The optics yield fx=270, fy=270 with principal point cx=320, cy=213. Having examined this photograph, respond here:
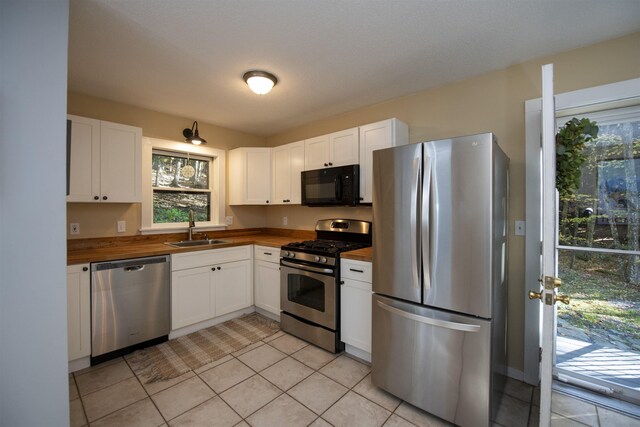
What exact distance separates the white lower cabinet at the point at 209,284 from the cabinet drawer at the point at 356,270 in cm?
139

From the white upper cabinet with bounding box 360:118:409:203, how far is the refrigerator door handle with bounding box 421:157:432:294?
93 centimetres

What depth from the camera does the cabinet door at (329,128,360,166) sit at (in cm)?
285

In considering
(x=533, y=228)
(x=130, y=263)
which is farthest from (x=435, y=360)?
(x=130, y=263)

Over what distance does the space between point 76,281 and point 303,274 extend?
1.86 metres

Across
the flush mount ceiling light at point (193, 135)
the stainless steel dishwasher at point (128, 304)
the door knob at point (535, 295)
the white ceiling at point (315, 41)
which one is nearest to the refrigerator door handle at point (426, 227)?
the door knob at point (535, 295)

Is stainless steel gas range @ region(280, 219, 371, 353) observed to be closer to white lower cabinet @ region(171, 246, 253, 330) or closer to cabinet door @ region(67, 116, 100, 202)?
white lower cabinet @ region(171, 246, 253, 330)

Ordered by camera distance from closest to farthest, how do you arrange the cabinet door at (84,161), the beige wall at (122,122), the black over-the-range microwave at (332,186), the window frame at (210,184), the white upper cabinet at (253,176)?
the cabinet door at (84,161) < the beige wall at (122,122) < the black over-the-range microwave at (332,186) < the window frame at (210,184) < the white upper cabinet at (253,176)

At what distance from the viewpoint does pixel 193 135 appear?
3.44m

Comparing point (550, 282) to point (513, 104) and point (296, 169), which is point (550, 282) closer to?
point (513, 104)

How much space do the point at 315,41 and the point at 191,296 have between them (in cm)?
263

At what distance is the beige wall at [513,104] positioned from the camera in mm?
1865

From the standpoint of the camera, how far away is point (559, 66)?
6.63 feet

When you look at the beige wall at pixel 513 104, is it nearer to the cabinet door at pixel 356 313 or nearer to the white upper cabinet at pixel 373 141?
the white upper cabinet at pixel 373 141

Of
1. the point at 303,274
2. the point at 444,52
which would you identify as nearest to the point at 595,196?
the point at 444,52
